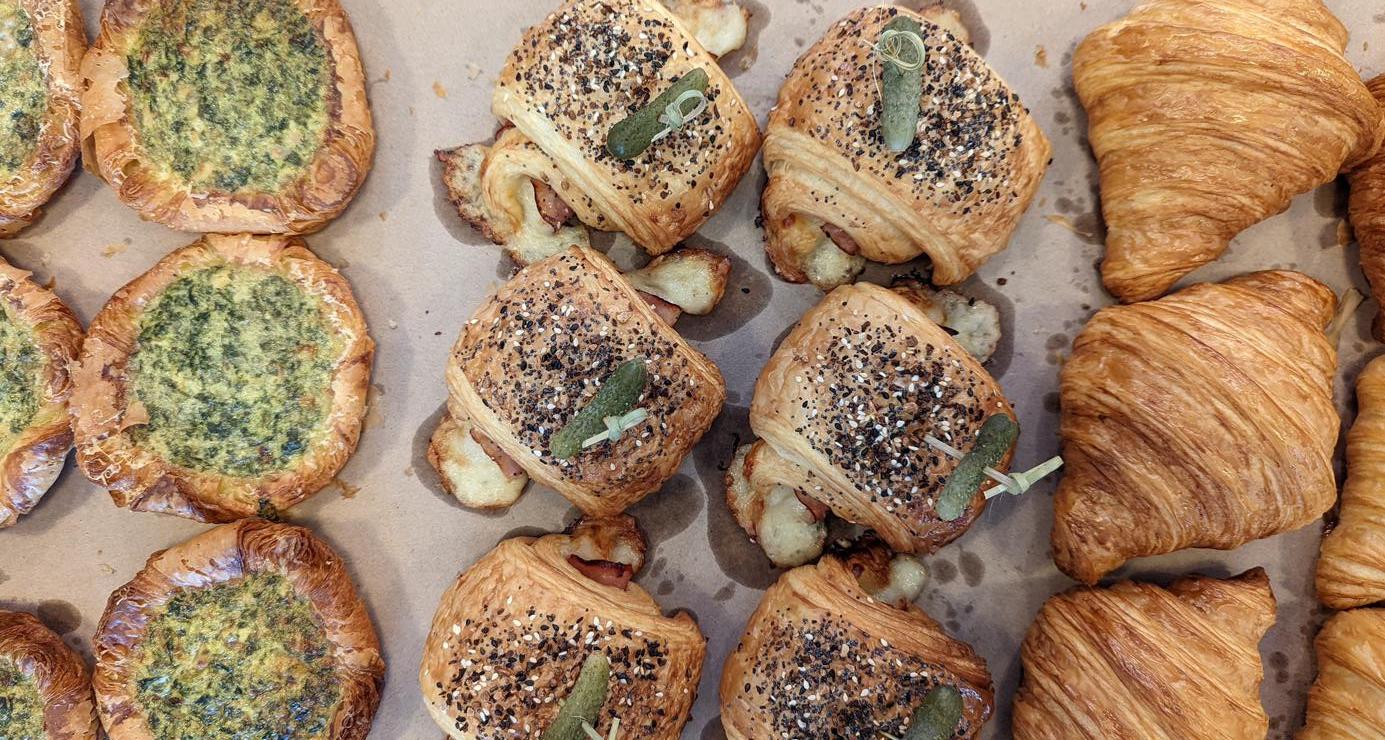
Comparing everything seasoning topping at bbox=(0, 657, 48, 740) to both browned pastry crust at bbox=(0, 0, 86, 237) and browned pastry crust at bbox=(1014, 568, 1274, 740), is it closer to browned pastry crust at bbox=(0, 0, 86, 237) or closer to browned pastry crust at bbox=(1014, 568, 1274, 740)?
browned pastry crust at bbox=(0, 0, 86, 237)

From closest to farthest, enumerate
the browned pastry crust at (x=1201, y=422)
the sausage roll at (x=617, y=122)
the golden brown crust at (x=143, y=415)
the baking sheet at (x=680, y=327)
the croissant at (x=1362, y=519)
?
the browned pastry crust at (x=1201, y=422) → the sausage roll at (x=617, y=122) → the croissant at (x=1362, y=519) → the golden brown crust at (x=143, y=415) → the baking sheet at (x=680, y=327)

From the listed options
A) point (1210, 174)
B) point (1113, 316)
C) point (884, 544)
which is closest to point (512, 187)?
point (884, 544)

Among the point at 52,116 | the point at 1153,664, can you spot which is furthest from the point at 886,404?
the point at 52,116

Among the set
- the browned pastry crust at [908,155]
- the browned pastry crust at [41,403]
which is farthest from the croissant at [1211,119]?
the browned pastry crust at [41,403]

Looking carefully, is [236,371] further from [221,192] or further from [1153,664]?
[1153,664]

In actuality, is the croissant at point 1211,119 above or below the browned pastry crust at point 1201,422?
above

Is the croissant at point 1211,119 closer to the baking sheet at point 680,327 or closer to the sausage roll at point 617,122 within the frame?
the baking sheet at point 680,327
